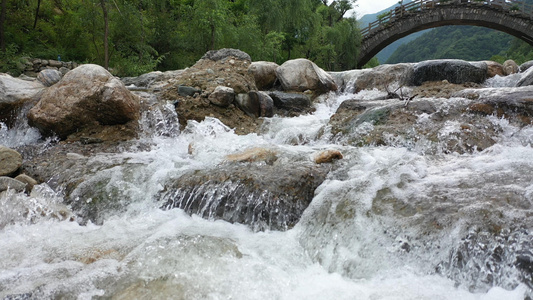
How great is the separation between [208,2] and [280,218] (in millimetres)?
12654

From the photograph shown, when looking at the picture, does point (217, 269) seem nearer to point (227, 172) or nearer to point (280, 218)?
point (280, 218)

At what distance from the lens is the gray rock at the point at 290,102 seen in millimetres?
8383

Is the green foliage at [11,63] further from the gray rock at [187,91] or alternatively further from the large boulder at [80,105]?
the gray rock at [187,91]

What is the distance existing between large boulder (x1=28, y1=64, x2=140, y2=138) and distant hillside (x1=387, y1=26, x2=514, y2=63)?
49.3 meters

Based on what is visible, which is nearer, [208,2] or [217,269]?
[217,269]

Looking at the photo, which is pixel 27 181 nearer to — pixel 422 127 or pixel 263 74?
pixel 422 127

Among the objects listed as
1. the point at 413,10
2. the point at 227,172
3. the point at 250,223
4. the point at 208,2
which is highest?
the point at 208,2

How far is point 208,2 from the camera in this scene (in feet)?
45.5

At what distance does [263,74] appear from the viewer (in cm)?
995

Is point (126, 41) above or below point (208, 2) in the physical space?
below

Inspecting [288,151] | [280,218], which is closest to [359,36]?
[288,151]

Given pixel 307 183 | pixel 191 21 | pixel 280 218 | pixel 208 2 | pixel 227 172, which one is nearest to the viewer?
pixel 280 218

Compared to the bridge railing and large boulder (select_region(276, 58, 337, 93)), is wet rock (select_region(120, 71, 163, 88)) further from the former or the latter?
the bridge railing

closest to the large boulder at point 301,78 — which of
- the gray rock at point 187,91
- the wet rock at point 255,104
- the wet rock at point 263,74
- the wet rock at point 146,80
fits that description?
the wet rock at point 263,74
